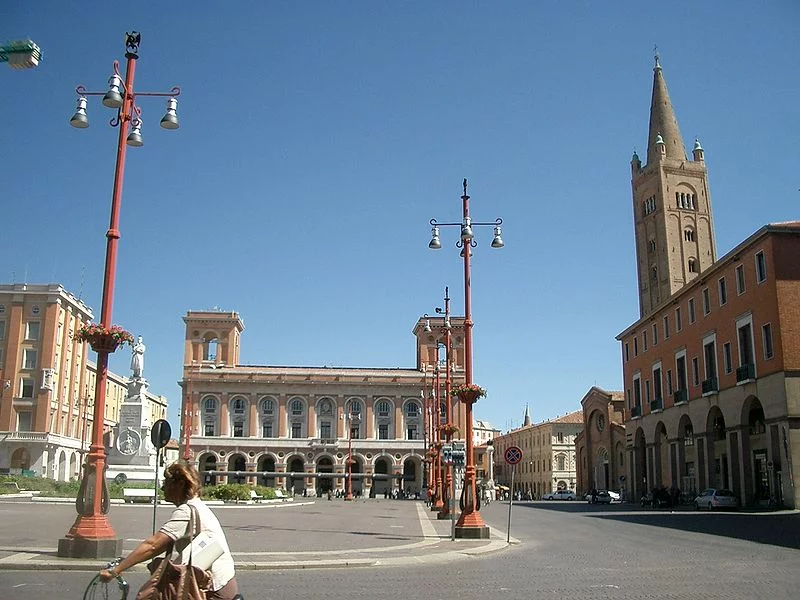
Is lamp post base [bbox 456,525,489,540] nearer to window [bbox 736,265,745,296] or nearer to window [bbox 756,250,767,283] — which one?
window [bbox 756,250,767,283]

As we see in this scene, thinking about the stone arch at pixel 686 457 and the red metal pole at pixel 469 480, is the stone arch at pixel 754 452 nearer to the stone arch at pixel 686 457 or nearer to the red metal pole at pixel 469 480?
the stone arch at pixel 686 457

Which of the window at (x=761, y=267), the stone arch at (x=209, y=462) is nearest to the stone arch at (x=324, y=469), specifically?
the stone arch at (x=209, y=462)

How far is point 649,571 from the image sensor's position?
1420cm

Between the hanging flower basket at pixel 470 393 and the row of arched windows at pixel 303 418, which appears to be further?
the row of arched windows at pixel 303 418

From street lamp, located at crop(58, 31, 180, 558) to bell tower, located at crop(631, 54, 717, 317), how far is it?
79.5 meters

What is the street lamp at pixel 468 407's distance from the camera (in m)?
21.6

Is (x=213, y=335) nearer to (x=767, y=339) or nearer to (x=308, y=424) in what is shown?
(x=308, y=424)

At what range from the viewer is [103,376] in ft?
51.6

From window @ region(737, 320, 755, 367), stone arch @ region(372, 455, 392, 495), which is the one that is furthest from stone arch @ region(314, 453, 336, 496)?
window @ region(737, 320, 755, 367)

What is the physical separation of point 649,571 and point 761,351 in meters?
31.4

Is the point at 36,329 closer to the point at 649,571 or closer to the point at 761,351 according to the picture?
the point at 761,351

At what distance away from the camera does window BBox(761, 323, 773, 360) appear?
41188 mm

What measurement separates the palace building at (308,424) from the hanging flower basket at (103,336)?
90598mm

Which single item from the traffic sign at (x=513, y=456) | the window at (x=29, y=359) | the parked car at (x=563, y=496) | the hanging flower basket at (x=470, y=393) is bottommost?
the parked car at (x=563, y=496)
